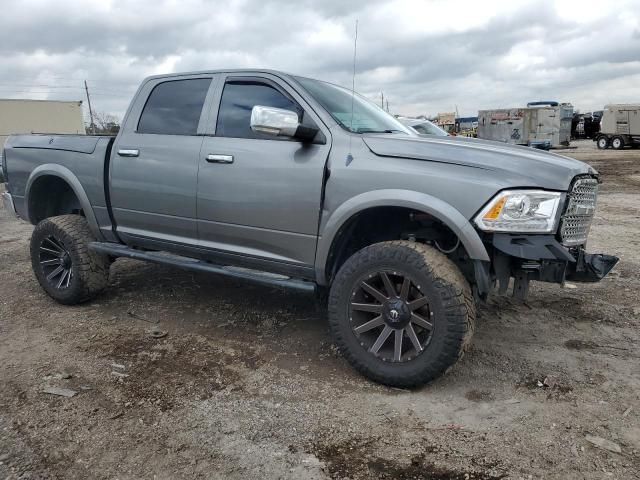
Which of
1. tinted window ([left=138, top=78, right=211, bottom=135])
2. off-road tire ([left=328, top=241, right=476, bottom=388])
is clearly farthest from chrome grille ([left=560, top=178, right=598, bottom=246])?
tinted window ([left=138, top=78, right=211, bottom=135])

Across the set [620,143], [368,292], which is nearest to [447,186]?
[368,292]

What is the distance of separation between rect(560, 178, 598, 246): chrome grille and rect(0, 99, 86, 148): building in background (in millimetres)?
38834

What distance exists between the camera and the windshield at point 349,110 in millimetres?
3717

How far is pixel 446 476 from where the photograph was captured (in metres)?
2.45

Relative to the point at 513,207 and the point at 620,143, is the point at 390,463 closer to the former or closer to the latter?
the point at 513,207

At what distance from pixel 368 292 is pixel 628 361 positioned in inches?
75.0

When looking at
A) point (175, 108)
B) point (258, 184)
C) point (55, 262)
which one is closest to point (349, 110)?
point (258, 184)

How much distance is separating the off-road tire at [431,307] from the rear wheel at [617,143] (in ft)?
105

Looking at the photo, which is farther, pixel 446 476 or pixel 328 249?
pixel 328 249

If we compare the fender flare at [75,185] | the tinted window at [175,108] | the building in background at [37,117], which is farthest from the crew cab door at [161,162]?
the building in background at [37,117]

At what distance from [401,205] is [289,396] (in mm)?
1330

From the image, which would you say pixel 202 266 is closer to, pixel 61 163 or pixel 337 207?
pixel 337 207

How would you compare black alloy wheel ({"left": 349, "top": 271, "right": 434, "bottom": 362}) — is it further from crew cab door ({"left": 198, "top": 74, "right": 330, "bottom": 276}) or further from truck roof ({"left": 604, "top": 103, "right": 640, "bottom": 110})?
truck roof ({"left": 604, "top": 103, "right": 640, "bottom": 110})

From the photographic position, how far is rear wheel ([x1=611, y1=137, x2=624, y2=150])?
30125 mm
